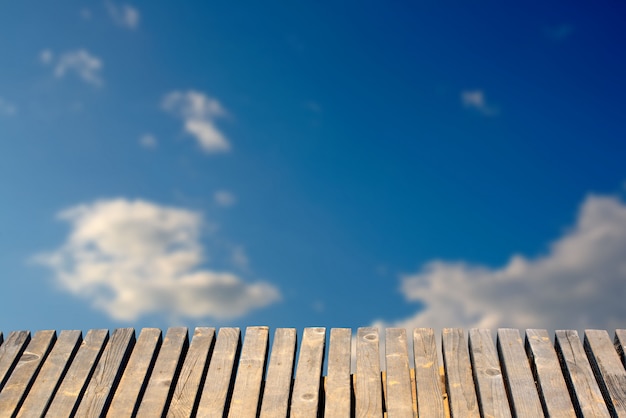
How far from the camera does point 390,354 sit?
12.1 ft

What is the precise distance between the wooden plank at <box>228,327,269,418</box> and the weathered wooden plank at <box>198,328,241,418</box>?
0.04 metres

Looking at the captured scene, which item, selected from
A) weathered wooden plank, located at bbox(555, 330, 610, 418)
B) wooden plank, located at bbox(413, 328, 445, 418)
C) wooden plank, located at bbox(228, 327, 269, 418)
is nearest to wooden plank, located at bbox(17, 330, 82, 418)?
wooden plank, located at bbox(228, 327, 269, 418)

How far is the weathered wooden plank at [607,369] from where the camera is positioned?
3.41 metres

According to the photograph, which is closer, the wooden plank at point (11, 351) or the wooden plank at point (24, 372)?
the wooden plank at point (24, 372)

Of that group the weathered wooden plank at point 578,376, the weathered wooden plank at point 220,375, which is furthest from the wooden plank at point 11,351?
the weathered wooden plank at point 578,376

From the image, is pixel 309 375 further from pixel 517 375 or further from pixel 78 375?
pixel 78 375

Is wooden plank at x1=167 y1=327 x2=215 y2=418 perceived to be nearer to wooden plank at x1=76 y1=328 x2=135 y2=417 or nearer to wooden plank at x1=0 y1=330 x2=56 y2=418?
wooden plank at x1=76 y1=328 x2=135 y2=417

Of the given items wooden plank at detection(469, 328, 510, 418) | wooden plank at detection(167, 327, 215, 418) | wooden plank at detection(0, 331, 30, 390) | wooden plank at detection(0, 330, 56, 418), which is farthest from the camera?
wooden plank at detection(0, 331, 30, 390)

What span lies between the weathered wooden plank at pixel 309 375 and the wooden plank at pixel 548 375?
3.79 ft

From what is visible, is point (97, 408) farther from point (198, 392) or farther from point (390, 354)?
point (390, 354)

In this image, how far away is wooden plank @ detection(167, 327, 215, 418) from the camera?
348 centimetres

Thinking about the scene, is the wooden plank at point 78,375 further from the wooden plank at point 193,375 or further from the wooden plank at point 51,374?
the wooden plank at point 193,375

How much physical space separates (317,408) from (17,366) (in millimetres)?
1864

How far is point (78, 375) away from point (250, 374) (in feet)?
3.31
